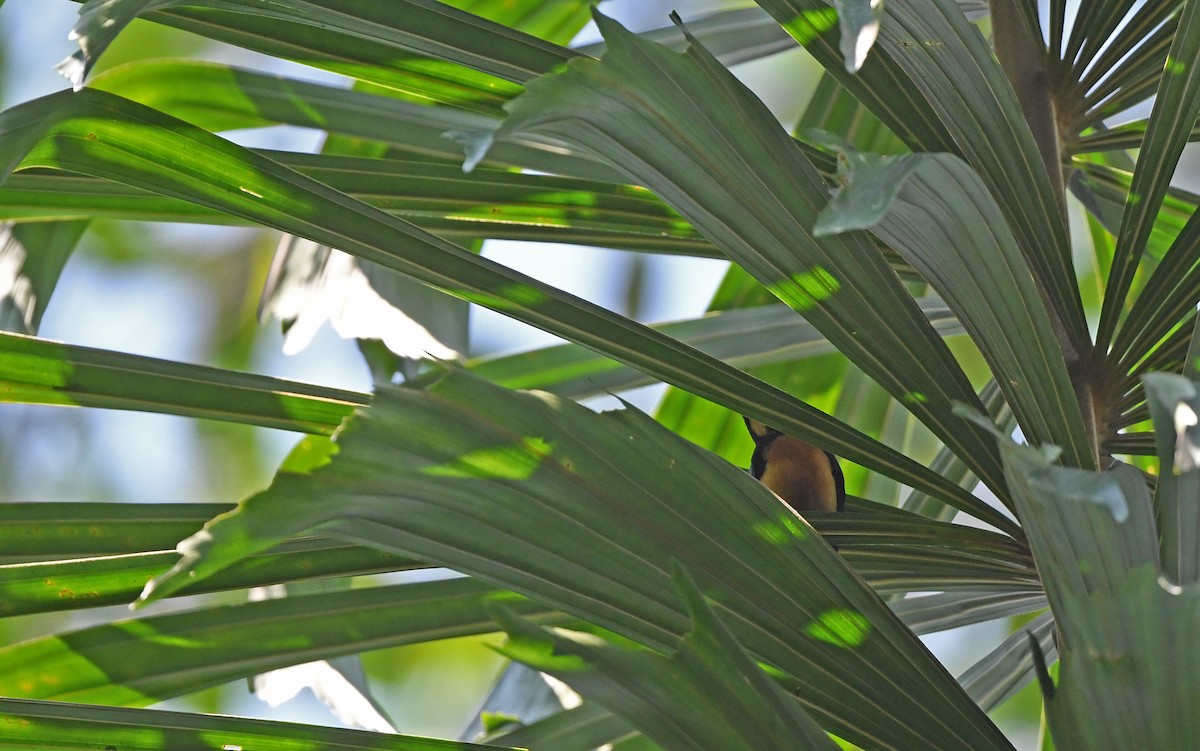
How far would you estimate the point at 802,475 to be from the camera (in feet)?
2.28

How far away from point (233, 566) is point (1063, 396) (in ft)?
1.48

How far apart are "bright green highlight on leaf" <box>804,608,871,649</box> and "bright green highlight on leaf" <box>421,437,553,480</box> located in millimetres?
151

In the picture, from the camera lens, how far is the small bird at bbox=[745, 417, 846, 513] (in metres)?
0.69

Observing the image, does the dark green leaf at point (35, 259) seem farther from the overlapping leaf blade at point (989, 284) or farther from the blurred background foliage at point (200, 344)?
the blurred background foliage at point (200, 344)

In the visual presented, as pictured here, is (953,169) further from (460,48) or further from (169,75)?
(169,75)

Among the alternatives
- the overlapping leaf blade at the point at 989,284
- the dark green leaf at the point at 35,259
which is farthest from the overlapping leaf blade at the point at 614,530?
the dark green leaf at the point at 35,259

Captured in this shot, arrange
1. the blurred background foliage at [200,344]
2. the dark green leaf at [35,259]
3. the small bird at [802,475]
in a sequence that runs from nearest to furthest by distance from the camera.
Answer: the small bird at [802,475]
the dark green leaf at [35,259]
the blurred background foliage at [200,344]

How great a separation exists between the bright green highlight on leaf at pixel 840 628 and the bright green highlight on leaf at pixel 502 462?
151mm

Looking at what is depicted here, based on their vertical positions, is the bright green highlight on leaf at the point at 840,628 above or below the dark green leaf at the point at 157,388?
below

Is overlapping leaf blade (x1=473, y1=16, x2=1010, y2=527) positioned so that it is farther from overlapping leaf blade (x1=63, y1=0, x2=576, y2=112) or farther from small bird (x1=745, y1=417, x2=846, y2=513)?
overlapping leaf blade (x1=63, y1=0, x2=576, y2=112)

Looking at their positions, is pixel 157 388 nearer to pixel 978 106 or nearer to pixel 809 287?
pixel 809 287

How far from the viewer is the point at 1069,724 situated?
16.6 inches

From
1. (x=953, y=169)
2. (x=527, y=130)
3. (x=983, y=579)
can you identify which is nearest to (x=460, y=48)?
(x=527, y=130)

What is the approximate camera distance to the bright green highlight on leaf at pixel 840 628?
52cm
